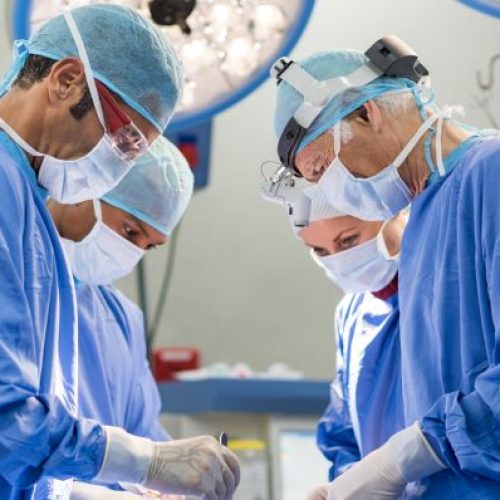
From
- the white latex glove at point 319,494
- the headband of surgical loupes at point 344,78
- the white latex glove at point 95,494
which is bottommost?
the white latex glove at point 319,494

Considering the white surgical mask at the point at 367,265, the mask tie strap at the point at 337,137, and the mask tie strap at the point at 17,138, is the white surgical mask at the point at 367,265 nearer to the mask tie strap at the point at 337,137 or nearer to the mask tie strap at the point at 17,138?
the mask tie strap at the point at 337,137

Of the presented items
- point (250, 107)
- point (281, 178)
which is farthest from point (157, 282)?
point (281, 178)

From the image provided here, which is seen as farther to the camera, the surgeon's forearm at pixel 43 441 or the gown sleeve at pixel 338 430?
the gown sleeve at pixel 338 430

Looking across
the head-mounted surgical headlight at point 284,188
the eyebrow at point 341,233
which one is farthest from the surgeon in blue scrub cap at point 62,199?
the eyebrow at point 341,233

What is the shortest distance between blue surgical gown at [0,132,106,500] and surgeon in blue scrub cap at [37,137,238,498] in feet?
2.02

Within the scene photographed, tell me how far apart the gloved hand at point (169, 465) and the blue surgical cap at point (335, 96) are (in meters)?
0.63

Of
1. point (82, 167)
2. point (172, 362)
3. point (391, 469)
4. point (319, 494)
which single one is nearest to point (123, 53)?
point (82, 167)

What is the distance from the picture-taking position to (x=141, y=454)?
6.36 ft

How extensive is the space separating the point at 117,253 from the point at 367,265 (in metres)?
0.59

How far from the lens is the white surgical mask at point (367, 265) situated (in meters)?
2.60

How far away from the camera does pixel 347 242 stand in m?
2.65

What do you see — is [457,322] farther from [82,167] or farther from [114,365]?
[114,365]

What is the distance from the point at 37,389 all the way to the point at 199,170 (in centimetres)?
220

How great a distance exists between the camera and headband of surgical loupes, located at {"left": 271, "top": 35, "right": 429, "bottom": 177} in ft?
7.14
